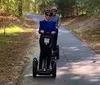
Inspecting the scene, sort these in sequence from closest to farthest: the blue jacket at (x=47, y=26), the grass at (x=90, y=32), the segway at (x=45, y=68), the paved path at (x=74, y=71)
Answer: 1. the paved path at (x=74, y=71)
2. the segway at (x=45, y=68)
3. the blue jacket at (x=47, y=26)
4. the grass at (x=90, y=32)

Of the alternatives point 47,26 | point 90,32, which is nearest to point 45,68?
point 47,26

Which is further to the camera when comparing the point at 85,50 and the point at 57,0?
the point at 57,0

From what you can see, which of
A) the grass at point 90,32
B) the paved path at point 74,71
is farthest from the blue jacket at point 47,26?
the grass at point 90,32

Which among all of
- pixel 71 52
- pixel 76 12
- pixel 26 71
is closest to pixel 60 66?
pixel 26 71

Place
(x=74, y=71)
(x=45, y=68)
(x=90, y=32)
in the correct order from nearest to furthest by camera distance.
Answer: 1. (x=45, y=68)
2. (x=74, y=71)
3. (x=90, y=32)

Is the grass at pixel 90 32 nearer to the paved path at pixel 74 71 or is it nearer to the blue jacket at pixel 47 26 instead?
the paved path at pixel 74 71

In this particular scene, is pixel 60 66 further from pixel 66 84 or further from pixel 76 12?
pixel 76 12

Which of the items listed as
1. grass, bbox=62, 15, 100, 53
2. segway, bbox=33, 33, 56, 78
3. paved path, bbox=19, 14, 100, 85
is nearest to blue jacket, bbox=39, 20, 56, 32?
segway, bbox=33, 33, 56, 78

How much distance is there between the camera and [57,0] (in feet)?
152

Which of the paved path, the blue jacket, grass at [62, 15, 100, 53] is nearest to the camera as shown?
the paved path

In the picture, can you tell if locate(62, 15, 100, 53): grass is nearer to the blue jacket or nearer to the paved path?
the paved path

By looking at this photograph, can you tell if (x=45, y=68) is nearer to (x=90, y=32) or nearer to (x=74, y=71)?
(x=74, y=71)

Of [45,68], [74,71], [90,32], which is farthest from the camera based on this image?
[90,32]

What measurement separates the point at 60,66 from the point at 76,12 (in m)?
39.8
